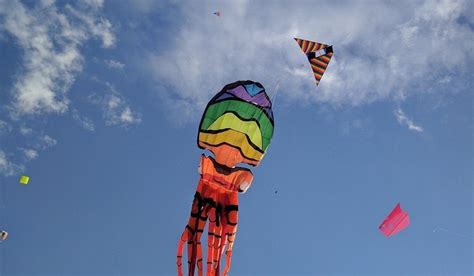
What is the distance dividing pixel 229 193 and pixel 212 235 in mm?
1904

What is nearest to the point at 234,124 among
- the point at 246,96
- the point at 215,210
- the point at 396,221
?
the point at 246,96

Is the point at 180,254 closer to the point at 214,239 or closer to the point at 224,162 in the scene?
the point at 214,239

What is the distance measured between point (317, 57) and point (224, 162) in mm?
6047

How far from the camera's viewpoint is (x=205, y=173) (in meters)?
22.7

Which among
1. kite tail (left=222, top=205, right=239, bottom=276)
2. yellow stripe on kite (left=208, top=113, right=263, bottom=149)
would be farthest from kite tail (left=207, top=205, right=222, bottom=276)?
yellow stripe on kite (left=208, top=113, right=263, bottom=149)

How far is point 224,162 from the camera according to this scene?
22.8 m

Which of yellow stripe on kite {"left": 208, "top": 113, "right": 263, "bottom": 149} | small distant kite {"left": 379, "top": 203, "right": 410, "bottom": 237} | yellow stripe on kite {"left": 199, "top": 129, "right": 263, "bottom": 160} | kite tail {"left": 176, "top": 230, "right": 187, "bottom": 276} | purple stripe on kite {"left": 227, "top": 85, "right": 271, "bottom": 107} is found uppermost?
purple stripe on kite {"left": 227, "top": 85, "right": 271, "bottom": 107}

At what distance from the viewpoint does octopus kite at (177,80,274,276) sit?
22.6 m

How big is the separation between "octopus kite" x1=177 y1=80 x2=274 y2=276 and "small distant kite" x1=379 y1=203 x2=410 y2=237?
6.16 m

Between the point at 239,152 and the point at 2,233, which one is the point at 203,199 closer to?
the point at 239,152

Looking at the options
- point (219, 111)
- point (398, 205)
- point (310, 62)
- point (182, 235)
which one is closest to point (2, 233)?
point (182, 235)

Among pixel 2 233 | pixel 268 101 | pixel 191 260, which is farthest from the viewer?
pixel 2 233

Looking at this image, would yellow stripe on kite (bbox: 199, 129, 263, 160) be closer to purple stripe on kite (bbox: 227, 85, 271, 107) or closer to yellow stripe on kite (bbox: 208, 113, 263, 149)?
yellow stripe on kite (bbox: 208, 113, 263, 149)

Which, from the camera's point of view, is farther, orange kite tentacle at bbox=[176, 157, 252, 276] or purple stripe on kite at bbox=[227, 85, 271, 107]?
purple stripe on kite at bbox=[227, 85, 271, 107]
